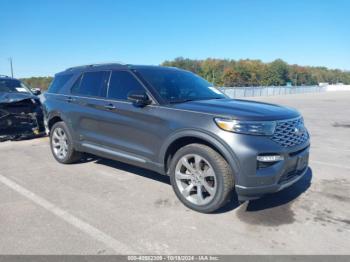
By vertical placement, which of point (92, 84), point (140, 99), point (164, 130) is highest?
point (92, 84)

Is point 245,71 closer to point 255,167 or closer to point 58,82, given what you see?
point 58,82

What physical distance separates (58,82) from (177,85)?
2810mm

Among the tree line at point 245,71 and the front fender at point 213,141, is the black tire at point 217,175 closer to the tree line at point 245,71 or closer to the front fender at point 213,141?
the front fender at point 213,141

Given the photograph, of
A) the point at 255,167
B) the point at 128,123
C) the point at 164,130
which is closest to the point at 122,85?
the point at 128,123

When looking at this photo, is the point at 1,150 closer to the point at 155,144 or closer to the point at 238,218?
the point at 155,144

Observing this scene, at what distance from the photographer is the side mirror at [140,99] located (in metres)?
4.20

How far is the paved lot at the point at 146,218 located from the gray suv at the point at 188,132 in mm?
389

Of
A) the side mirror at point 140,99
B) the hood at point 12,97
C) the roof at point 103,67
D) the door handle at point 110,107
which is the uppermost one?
the roof at point 103,67

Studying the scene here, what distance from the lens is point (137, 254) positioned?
2945mm

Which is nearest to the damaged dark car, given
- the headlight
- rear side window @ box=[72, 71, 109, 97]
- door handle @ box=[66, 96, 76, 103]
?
door handle @ box=[66, 96, 76, 103]

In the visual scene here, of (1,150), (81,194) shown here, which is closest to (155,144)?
(81,194)

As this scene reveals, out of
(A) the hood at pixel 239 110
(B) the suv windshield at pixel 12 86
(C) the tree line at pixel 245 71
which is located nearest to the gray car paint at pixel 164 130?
(A) the hood at pixel 239 110

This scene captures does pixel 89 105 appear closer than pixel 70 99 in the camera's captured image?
Yes

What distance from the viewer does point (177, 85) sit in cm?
476
